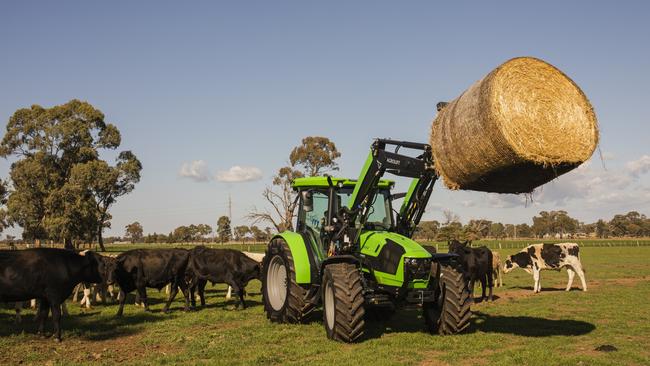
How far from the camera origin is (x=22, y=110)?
45.8 m

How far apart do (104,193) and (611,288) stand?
40.6 metres

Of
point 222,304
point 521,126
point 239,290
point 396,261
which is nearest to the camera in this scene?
point 521,126

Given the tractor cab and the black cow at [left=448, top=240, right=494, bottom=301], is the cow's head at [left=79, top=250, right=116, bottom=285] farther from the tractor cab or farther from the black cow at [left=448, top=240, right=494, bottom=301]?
the black cow at [left=448, top=240, right=494, bottom=301]

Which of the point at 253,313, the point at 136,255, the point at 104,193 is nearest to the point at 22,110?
the point at 104,193

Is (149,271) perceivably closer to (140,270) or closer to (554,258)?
(140,270)

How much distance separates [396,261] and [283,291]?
3860 millimetres

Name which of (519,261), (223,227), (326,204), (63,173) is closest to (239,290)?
(326,204)

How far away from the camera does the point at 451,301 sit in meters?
9.33

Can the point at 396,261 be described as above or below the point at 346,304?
above

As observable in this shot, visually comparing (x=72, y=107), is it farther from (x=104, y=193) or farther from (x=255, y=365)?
(x=255, y=365)

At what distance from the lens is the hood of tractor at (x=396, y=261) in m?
8.84

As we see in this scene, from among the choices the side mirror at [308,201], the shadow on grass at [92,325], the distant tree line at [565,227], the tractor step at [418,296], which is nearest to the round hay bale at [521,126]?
the tractor step at [418,296]

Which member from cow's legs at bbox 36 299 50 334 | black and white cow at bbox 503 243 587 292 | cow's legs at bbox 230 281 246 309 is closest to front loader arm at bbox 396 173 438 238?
cow's legs at bbox 230 281 246 309

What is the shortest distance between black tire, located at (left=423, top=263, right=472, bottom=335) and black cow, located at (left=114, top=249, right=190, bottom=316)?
7376mm
